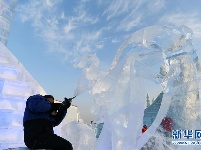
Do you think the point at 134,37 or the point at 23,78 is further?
the point at 23,78

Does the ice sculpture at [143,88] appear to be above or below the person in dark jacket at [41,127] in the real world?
above

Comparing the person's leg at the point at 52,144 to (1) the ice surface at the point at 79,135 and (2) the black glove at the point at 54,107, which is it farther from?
(1) the ice surface at the point at 79,135

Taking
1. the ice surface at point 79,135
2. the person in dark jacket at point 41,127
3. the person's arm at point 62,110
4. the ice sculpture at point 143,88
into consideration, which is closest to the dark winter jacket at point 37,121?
the person in dark jacket at point 41,127

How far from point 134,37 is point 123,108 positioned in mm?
1744

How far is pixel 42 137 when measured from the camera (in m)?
3.58

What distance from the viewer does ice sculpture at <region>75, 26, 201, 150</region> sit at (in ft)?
17.5

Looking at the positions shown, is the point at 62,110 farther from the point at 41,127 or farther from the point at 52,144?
the point at 52,144

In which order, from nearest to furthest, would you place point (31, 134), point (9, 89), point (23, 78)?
1. point (31, 134)
2. point (9, 89)
3. point (23, 78)

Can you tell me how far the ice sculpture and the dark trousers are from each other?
1.89 m

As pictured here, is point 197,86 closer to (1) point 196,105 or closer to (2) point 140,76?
(1) point 196,105

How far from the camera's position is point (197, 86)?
19.4ft

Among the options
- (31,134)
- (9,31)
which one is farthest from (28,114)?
(9,31)

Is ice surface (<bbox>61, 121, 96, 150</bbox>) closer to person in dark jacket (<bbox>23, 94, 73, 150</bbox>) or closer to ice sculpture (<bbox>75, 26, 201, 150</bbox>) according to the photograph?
ice sculpture (<bbox>75, 26, 201, 150</bbox>)

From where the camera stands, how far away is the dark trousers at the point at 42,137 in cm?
351
